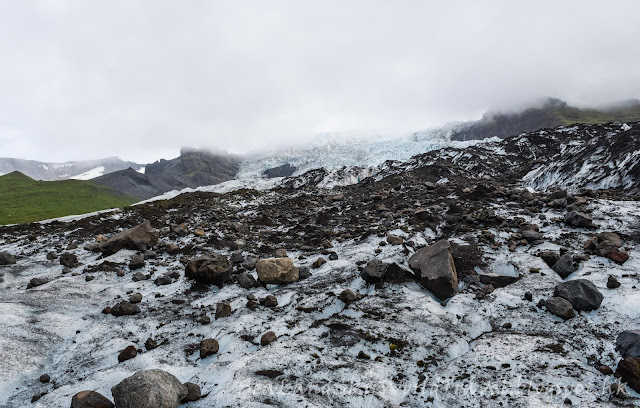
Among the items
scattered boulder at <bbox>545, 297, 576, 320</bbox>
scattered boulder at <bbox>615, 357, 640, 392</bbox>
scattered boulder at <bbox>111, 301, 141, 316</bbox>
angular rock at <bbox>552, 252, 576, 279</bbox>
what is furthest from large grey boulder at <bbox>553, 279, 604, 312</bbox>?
scattered boulder at <bbox>111, 301, 141, 316</bbox>

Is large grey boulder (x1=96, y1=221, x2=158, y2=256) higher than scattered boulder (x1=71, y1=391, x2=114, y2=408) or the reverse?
higher

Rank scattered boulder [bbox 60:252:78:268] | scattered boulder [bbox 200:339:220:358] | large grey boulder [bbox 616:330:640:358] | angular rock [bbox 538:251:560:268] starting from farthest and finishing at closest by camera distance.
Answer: scattered boulder [bbox 60:252:78:268]
angular rock [bbox 538:251:560:268]
scattered boulder [bbox 200:339:220:358]
large grey boulder [bbox 616:330:640:358]

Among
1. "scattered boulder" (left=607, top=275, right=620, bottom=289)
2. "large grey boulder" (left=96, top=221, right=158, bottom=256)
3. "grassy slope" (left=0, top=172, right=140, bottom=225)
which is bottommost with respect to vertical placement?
"scattered boulder" (left=607, top=275, right=620, bottom=289)

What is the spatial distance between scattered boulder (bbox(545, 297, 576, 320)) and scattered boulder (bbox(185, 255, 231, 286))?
27.0 feet

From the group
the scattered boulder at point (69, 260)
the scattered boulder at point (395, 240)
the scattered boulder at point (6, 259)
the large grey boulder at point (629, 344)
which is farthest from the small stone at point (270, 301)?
the scattered boulder at point (6, 259)

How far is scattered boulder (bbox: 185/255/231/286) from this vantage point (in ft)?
31.7

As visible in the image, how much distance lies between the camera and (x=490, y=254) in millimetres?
9547

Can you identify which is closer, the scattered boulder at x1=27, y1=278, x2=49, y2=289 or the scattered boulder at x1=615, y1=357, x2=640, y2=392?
the scattered boulder at x1=615, y1=357, x2=640, y2=392

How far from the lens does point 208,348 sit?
629cm

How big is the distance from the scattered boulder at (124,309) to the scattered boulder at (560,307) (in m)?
9.76

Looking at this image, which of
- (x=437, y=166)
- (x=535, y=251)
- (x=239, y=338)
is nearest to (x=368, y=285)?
(x=239, y=338)

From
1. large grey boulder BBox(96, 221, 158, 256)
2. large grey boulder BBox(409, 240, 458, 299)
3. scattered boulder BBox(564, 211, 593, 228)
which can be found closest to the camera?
large grey boulder BBox(409, 240, 458, 299)

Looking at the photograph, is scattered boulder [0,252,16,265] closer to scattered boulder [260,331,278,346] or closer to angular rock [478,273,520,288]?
scattered boulder [260,331,278,346]

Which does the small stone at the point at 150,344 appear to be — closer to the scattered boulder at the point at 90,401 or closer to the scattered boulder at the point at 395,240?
the scattered boulder at the point at 90,401
